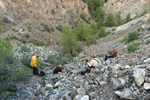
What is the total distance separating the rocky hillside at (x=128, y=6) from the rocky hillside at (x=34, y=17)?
1672 cm

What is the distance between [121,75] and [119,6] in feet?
128

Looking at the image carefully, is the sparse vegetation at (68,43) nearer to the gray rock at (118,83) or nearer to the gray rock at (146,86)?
the gray rock at (118,83)

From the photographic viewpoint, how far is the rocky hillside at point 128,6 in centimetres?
2869

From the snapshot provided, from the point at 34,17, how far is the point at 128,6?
90.4 ft

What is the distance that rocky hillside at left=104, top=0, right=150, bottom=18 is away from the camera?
28688mm

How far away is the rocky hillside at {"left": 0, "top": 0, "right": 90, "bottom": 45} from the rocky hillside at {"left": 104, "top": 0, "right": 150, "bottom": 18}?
16721mm

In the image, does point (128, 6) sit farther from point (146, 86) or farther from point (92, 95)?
point (92, 95)

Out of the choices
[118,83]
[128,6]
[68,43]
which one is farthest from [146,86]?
[128,6]

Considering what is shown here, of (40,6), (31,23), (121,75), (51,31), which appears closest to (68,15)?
(40,6)

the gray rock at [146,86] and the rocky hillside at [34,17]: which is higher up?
the rocky hillside at [34,17]

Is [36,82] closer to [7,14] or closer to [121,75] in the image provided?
[121,75]

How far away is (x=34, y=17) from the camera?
739 inches

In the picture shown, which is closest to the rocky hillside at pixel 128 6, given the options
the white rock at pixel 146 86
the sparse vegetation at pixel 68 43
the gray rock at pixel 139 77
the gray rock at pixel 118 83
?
the sparse vegetation at pixel 68 43

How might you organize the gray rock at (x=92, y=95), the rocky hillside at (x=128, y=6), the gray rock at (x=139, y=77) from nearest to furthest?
1. the gray rock at (x=139, y=77)
2. the gray rock at (x=92, y=95)
3. the rocky hillside at (x=128, y=6)
